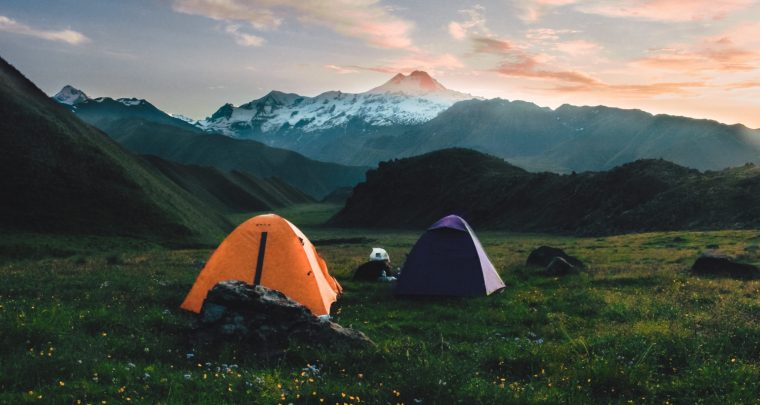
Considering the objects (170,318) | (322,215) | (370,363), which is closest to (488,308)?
(370,363)

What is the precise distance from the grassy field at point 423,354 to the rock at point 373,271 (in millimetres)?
5048

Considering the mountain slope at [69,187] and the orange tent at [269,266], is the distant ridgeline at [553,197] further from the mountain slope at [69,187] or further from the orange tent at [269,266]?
the orange tent at [269,266]

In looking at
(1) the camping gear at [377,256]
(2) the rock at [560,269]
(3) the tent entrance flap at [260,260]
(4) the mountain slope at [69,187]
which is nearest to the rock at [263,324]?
(3) the tent entrance flap at [260,260]

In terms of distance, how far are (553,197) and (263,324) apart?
3703 inches

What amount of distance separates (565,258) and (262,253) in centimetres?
1601

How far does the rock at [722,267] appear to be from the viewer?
67.2ft

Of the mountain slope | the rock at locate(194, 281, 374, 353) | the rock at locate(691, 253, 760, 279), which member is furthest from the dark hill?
the rock at locate(194, 281, 374, 353)

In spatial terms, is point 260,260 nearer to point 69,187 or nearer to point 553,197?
point 69,187

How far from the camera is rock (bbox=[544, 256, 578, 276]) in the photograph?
2289cm

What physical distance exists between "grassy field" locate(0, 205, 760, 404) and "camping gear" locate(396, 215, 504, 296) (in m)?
0.94

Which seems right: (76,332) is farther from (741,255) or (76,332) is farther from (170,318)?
(741,255)

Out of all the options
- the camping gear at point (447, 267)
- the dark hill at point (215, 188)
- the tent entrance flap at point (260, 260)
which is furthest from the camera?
the dark hill at point (215, 188)

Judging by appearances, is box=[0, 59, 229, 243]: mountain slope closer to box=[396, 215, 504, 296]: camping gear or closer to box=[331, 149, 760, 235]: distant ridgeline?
box=[396, 215, 504, 296]: camping gear

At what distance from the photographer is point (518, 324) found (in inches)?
554
